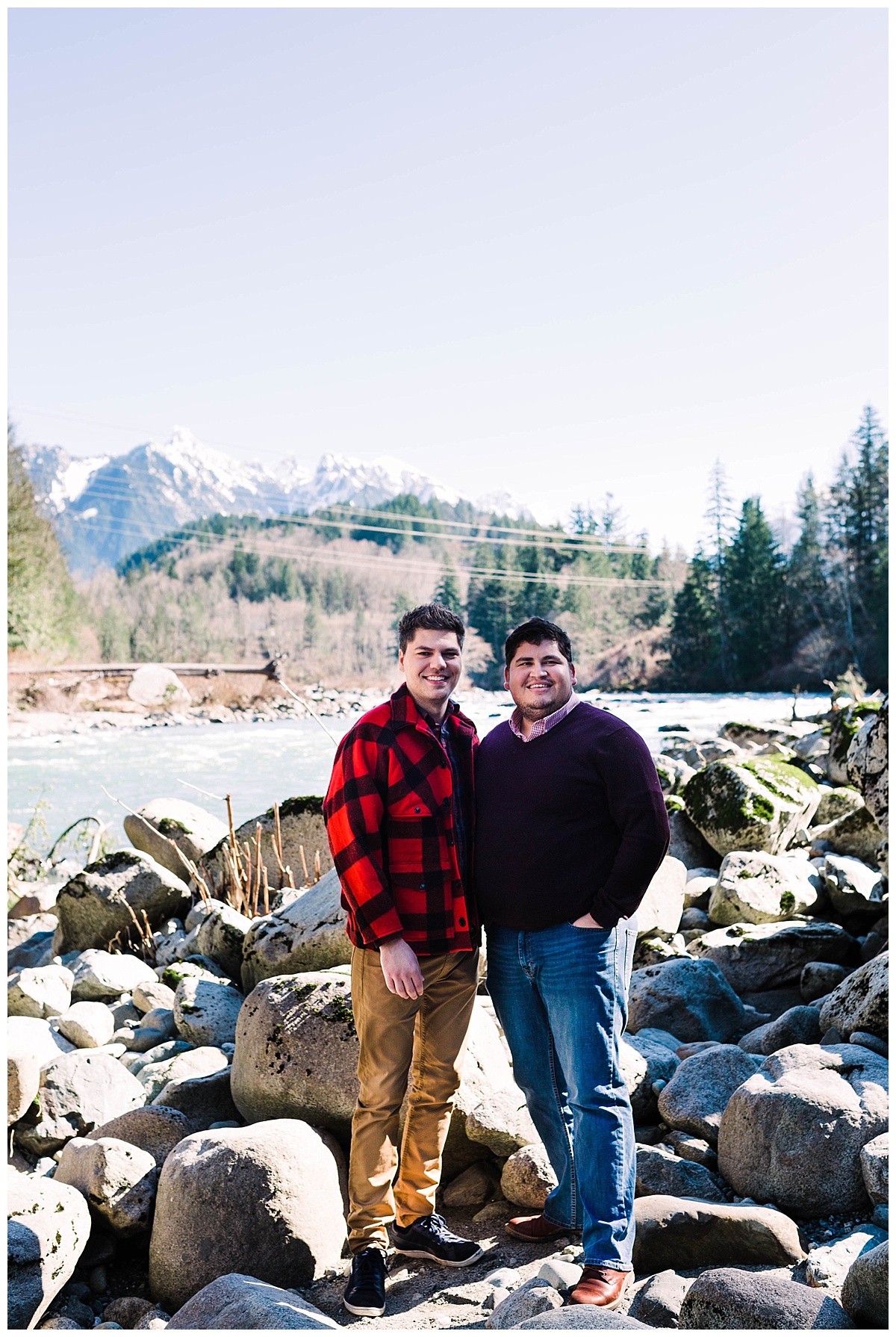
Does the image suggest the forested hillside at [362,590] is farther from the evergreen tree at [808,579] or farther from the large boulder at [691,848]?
the large boulder at [691,848]

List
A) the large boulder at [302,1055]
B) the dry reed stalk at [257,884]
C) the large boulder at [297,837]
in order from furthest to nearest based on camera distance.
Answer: the large boulder at [297,837], the dry reed stalk at [257,884], the large boulder at [302,1055]

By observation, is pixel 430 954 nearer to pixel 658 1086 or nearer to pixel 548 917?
pixel 548 917

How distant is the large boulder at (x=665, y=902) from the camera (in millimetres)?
5293

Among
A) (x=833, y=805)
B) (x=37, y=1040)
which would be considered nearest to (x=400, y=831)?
(x=37, y=1040)

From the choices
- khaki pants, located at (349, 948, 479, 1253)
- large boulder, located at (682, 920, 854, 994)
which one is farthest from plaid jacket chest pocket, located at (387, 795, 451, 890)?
large boulder, located at (682, 920, 854, 994)

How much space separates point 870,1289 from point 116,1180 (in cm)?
224

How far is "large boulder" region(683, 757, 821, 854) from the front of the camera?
21.9 ft

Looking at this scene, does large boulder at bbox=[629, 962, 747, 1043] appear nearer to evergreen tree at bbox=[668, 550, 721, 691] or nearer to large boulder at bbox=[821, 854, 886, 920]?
large boulder at bbox=[821, 854, 886, 920]

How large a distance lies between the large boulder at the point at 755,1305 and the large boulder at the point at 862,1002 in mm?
1557

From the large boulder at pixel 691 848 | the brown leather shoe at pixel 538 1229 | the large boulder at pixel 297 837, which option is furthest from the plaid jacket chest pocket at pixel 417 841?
the large boulder at pixel 691 848

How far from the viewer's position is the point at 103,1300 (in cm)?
296

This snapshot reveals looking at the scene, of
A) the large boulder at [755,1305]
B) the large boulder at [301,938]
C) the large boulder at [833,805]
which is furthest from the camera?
the large boulder at [833,805]

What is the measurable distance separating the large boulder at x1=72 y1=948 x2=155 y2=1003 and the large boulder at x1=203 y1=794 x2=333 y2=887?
3.30ft

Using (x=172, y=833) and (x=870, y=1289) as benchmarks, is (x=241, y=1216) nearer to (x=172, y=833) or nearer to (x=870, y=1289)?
(x=870, y=1289)
